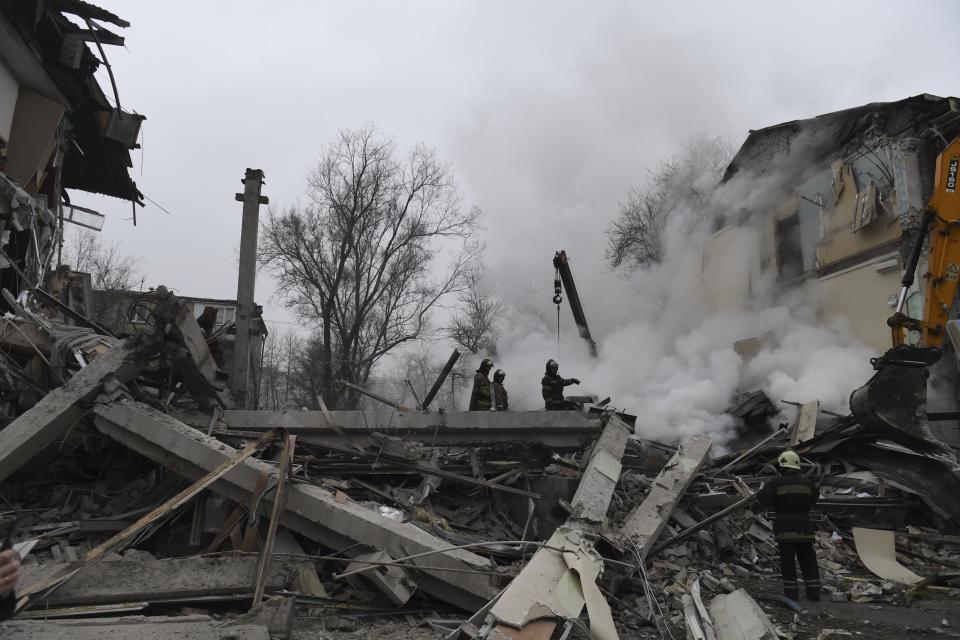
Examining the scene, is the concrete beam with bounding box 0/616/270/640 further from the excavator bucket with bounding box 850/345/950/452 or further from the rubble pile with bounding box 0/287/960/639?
the excavator bucket with bounding box 850/345/950/452

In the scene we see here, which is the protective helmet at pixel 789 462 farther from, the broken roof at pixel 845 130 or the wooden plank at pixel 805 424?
the broken roof at pixel 845 130

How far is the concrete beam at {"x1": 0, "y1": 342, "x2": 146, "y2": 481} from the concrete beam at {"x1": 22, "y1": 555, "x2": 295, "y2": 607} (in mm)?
1184

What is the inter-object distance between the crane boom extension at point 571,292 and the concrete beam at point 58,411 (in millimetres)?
11914

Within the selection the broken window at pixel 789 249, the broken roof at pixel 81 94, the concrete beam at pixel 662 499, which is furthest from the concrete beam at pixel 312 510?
the broken window at pixel 789 249

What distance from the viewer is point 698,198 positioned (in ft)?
70.1

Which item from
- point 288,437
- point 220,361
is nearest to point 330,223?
point 220,361

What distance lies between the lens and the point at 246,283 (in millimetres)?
10195

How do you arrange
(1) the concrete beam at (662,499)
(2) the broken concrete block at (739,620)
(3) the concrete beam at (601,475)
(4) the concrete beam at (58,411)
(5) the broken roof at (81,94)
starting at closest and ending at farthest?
1. (2) the broken concrete block at (739,620)
2. (4) the concrete beam at (58,411)
3. (3) the concrete beam at (601,475)
4. (1) the concrete beam at (662,499)
5. (5) the broken roof at (81,94)

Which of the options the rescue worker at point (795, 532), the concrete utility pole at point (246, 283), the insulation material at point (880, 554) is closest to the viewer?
the rescue worker at point (795, 532)

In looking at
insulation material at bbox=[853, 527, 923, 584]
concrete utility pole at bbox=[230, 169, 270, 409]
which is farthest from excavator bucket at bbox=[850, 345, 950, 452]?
concrete utility pole at bbox=[230, 169, 270, 409]

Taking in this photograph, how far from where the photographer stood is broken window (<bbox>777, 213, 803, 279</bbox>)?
16.5 m

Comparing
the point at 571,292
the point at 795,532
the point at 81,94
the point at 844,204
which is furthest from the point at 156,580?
the point at 844,204

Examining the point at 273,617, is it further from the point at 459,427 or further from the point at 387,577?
the point at 459,427

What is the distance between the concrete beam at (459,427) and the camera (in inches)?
256
